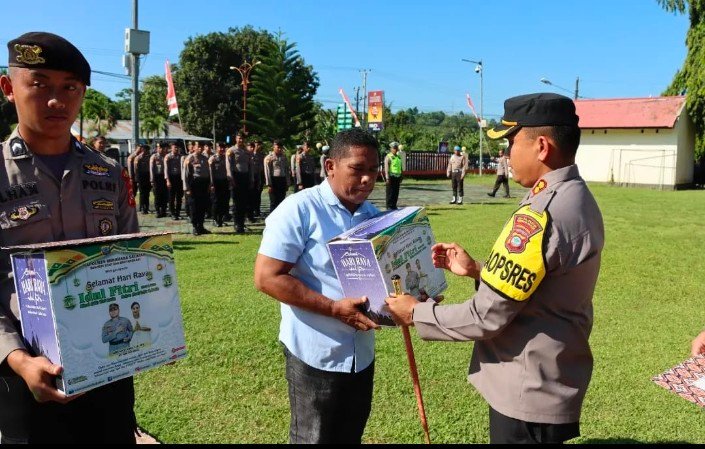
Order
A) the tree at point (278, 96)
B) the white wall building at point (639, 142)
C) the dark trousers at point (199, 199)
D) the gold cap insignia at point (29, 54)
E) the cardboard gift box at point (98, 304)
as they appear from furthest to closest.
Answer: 1. the tree at point (278, 96)
2. the white wall building at point (639, 142)
3. the dark trousers at point (199, 199)
4. the gold cap insignia at point (29, 54)
5. the cardboard gift box at point (98, 304)

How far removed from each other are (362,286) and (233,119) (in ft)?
146

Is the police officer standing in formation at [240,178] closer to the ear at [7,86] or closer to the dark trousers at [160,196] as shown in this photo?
the dark trousers at [160,196]

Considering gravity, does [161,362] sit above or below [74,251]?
below

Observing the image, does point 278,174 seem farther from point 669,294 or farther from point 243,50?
point 243,50

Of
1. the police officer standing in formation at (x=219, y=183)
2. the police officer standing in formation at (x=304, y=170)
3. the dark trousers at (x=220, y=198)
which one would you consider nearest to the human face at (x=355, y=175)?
the police officer standing in formation at (x=219, y=183)

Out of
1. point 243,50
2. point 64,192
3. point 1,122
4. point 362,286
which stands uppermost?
point 243,50

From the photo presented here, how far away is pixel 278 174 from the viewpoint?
575 inches

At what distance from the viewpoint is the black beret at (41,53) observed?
1.81 metres

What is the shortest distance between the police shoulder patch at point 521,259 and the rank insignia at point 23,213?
1.48 metres

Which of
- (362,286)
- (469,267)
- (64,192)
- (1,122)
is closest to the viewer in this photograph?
(64,192)

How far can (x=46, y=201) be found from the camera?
1.93 meters

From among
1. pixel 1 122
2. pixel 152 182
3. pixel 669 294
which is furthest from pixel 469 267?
pixel 1 122

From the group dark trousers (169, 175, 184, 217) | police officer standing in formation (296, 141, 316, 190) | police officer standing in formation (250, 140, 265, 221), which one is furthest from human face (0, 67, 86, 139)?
police officer standing in formation (296, 141, 316, 190)

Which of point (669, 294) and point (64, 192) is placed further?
point (669, 294)
